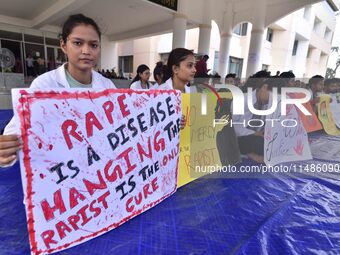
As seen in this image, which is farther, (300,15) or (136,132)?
(300,15)

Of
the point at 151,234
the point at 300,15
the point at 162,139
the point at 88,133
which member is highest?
the point at 300,15

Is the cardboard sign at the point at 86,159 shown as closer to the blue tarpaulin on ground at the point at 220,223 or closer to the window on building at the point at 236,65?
the blue tarpaulin on ground at the point at 220,223

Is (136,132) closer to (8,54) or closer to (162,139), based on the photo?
(162,139)

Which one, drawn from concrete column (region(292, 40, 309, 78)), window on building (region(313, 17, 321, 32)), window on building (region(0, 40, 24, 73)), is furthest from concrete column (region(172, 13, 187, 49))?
window on building (region(313, 17, 321, 32))

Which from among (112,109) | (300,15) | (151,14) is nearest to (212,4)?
(151,14)

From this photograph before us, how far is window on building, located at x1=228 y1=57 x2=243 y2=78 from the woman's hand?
18.5 m

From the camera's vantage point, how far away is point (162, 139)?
5.50 feet

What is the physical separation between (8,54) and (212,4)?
9434 mm

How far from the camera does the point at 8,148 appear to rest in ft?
3.27

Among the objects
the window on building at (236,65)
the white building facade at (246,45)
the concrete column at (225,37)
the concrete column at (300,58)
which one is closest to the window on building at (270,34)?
the white building facade at (246,45)

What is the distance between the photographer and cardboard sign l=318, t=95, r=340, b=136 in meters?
4.29

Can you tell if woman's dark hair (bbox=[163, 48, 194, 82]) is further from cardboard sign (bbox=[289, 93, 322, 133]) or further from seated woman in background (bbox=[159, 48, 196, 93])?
cardboard sign (bbox=[289, 93, 322, 133])

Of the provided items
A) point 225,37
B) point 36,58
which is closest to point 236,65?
point 225,37

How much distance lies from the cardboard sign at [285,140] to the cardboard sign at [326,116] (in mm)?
1904
